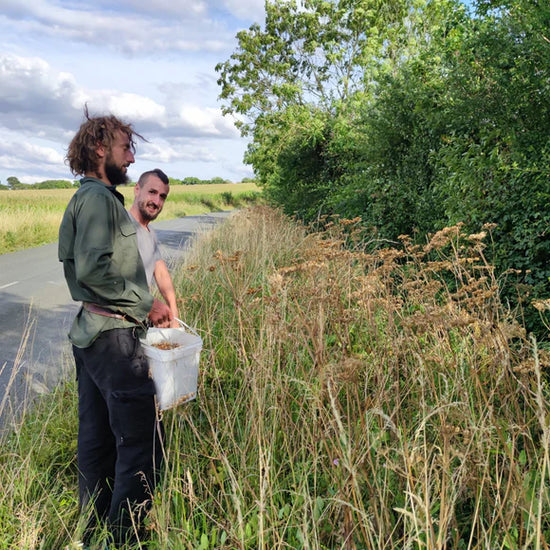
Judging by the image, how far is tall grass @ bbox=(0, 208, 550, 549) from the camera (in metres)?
1.75

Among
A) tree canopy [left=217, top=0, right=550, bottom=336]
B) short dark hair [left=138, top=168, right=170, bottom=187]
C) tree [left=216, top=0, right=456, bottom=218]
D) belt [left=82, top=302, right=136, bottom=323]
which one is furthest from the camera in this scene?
tree [left=216, top=0, right=456, bottom=218]

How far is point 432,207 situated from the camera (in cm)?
617

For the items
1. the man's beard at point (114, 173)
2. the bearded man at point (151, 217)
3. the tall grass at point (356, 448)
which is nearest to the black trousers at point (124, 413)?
the tall grass at point (356, 448)

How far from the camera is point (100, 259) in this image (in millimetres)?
2254

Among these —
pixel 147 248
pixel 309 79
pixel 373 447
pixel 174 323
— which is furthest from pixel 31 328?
pixel 309 79

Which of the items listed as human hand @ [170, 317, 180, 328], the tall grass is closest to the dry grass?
the tall grass

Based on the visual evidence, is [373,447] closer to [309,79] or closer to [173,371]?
[173,371]

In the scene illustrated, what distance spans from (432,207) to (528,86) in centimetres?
207

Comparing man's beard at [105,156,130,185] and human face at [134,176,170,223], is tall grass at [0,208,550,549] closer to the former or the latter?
human face at [134,176,170,223]

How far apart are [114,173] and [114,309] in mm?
720

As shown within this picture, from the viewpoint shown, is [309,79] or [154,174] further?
[309,79]

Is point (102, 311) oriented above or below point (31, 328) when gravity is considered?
above

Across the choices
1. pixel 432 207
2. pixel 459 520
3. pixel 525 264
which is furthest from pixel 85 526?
pixel 432 207

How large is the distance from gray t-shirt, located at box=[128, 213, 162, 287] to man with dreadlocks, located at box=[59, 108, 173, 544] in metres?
0.34
